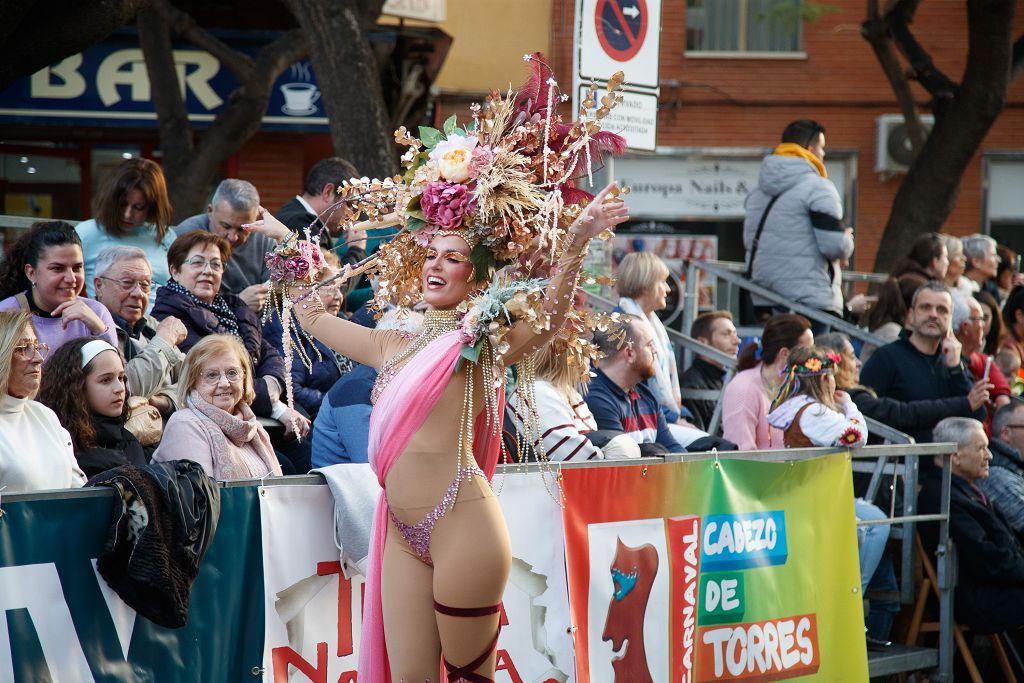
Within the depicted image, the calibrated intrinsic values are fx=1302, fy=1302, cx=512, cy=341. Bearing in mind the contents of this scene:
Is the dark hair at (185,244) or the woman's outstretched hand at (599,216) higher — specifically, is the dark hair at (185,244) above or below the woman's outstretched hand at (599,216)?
below

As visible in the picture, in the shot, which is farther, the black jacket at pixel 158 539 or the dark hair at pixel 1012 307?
the dark hair at pixel 1012 307

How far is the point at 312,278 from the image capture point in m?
4.40

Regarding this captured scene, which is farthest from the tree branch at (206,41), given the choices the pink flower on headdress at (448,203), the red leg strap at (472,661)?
the red leg strap at (472,661)

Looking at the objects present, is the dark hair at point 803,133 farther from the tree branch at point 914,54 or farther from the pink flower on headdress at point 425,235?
the pink flower on headdress at point 425,235

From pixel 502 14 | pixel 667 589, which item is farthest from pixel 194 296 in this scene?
pixel 502 14

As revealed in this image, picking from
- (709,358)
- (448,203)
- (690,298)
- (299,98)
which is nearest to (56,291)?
(448,203)

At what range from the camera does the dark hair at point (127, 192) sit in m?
6.64

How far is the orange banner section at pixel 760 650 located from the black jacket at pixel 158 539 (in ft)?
8.18

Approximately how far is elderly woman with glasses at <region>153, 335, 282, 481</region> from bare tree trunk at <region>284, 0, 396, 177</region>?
3795 millimetres

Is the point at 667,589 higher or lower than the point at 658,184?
lower

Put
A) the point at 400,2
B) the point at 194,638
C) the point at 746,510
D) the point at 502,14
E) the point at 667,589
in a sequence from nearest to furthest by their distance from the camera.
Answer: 1. the point at 194,638
2. the point at 667,589
3. the point at 746,510
4. the point at 400,2
5. the point at 502,14

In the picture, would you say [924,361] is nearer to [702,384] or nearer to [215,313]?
[702,384]

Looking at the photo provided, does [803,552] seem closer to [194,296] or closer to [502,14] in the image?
[194,296]

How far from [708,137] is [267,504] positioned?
14.2 meters
